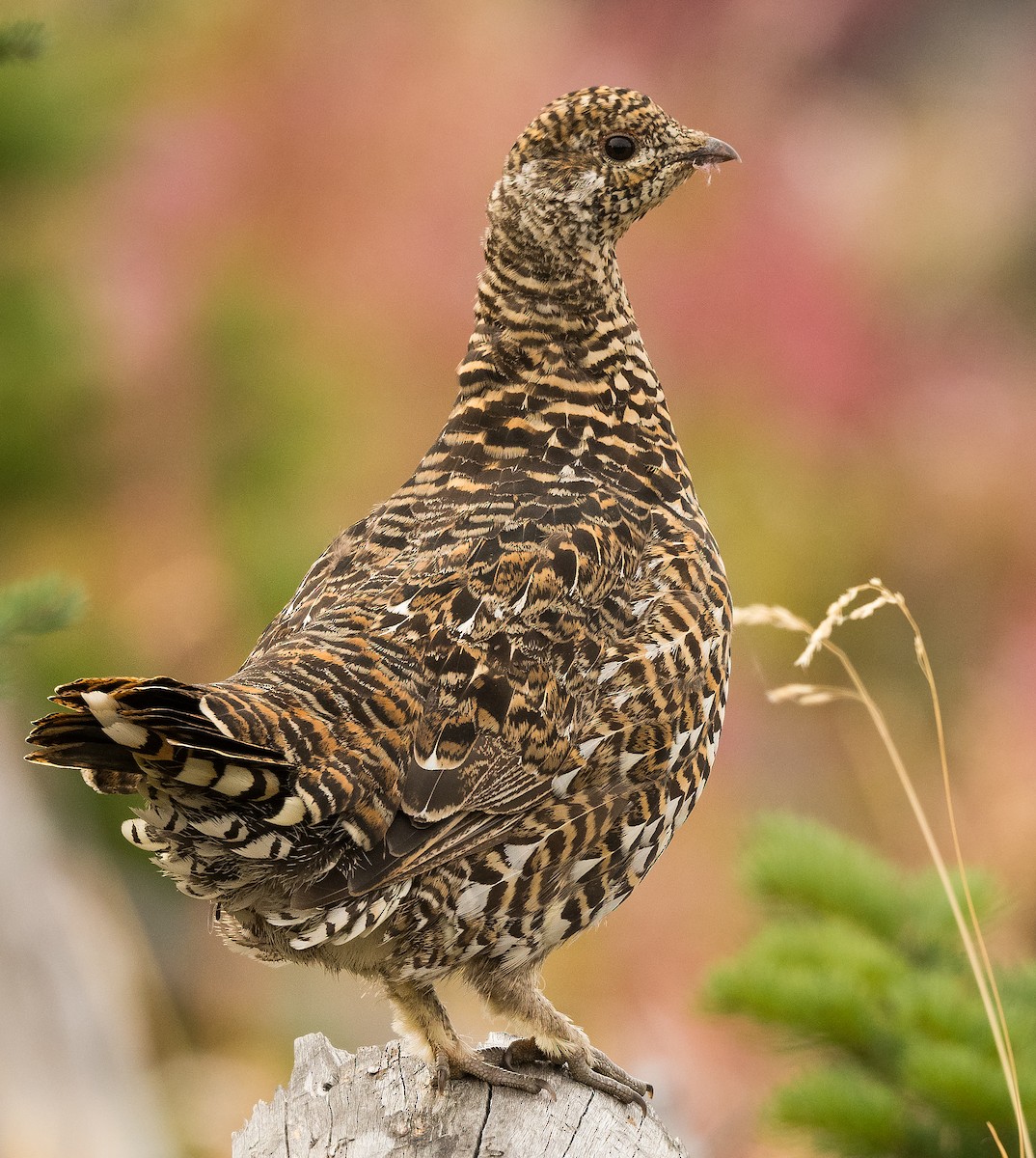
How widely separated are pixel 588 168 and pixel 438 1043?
2.05m

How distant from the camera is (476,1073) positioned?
3490 millimetres

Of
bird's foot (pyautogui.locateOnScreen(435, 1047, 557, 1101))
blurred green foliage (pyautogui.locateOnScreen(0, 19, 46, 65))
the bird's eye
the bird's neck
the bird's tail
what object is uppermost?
the bird's eye

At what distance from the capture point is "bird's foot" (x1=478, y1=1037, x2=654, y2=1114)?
359cm

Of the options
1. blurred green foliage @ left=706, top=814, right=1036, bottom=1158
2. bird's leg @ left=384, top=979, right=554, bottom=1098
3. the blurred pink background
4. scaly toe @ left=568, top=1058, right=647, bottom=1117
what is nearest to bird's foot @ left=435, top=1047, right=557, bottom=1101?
bird's leg @ left=384, top=979, right=554, bottom=1098

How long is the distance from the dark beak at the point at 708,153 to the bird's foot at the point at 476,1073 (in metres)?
2.17

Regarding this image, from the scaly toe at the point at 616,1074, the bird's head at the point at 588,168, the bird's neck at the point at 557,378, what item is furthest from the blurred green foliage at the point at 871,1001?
the bird's head at the point at 588,168

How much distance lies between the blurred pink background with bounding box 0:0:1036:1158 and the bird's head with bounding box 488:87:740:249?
337 centimetres

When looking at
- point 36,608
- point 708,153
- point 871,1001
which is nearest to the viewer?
point 36,608

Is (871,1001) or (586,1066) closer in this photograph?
(586,1066)

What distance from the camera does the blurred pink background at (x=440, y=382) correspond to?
307 inches

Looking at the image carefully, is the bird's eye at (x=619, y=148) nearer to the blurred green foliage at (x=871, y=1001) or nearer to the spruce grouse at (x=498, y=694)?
the spruce grouse at (x=498, y=694)

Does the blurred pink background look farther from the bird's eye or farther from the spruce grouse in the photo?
the bird's eye

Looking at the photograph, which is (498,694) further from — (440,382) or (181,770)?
(440,382)

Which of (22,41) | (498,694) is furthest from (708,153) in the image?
(22,41)
